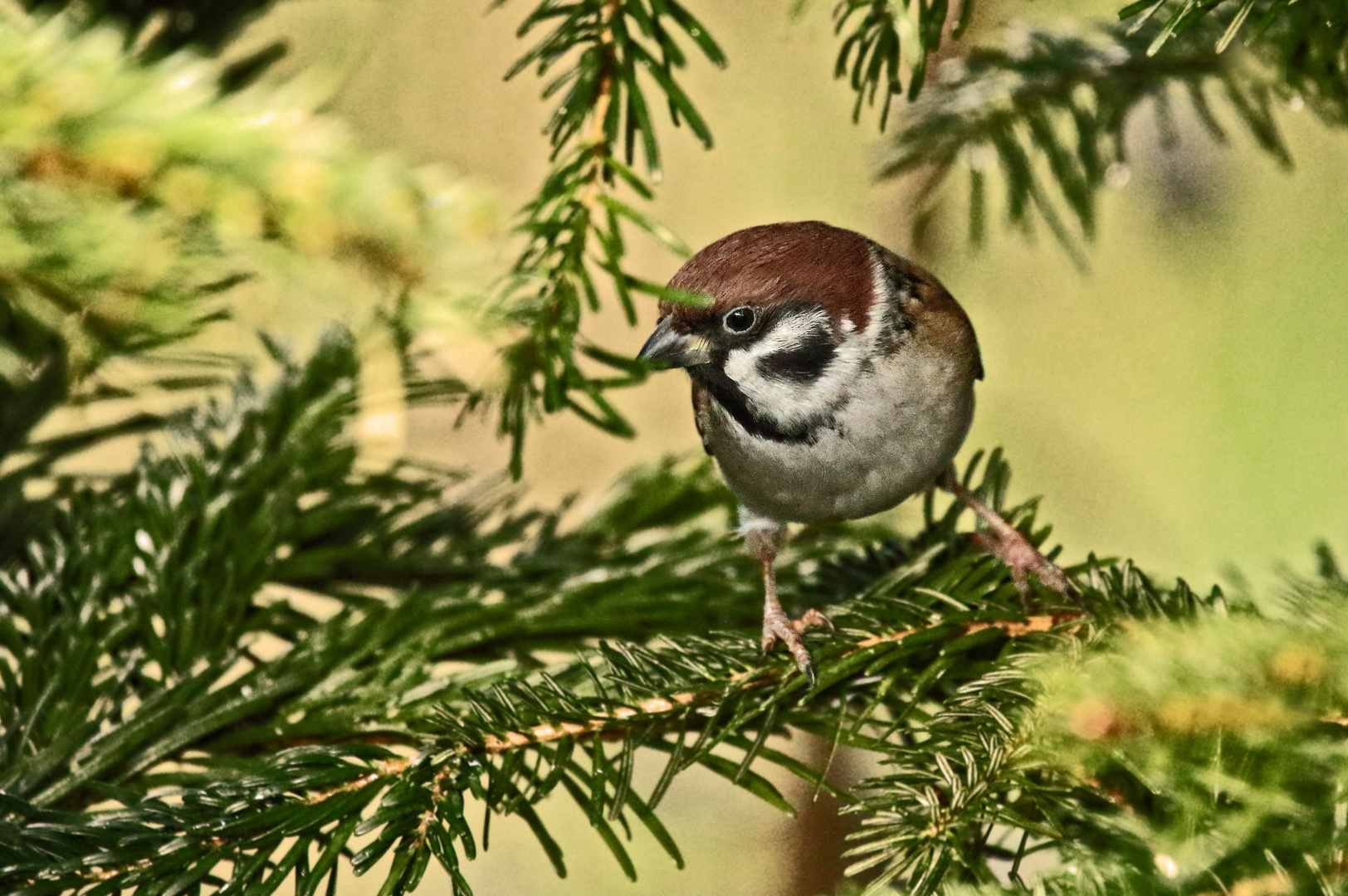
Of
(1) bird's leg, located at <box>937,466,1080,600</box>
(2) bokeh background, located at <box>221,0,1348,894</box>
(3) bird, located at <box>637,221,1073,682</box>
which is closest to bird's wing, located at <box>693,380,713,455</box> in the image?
(3) bird, located at <box>637,221,1073,682</box>

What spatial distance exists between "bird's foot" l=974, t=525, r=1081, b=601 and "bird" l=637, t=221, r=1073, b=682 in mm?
92

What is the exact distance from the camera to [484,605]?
0.82 meters

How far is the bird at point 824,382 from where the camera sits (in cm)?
88

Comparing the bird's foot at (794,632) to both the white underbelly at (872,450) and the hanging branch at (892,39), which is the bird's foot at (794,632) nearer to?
the white underbelly at (872,450)

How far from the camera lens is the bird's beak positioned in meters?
0.87

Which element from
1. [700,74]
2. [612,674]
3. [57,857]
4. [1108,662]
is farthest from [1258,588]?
[700,74]

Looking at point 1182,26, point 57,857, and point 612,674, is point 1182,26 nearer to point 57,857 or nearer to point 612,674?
point 612,674

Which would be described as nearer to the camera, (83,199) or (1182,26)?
(1182,26)

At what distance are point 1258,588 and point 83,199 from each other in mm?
627

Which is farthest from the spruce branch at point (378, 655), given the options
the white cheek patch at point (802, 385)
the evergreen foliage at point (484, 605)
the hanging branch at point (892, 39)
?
the hanging branch at point (892, 39)

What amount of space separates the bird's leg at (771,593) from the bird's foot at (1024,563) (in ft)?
0.38

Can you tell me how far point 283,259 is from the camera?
74cm

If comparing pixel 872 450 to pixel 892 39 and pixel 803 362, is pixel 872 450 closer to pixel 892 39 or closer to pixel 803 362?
pixel 803 362

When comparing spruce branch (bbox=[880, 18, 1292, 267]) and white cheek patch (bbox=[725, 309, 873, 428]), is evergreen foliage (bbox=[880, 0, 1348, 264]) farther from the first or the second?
white cheek patch (bbox=[725, 309, 873, 428])
